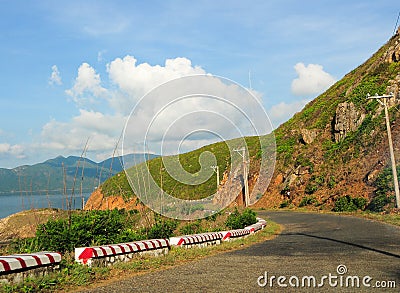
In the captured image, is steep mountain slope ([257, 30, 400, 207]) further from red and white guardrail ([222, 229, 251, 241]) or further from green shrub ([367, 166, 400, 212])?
red and white guardrail ([222, 229, 251, 241])

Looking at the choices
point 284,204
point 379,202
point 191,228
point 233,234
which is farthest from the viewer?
point 284,204

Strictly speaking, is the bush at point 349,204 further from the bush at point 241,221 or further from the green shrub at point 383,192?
the bush at point 241,221

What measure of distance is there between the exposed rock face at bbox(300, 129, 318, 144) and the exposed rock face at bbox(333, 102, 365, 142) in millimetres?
4104

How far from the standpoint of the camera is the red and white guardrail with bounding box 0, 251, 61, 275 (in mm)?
7270

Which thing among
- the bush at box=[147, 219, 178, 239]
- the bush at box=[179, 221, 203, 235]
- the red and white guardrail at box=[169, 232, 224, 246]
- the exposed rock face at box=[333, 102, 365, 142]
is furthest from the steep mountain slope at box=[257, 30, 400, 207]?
the bush at box=[147, 219, 178, 239]

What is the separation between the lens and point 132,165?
47.2 feet

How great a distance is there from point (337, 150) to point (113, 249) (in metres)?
40.0

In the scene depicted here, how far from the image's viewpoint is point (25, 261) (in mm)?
7672

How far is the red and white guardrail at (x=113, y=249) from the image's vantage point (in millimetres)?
9273

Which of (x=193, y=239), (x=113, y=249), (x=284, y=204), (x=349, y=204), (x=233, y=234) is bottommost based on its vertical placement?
(x=284, y=204)

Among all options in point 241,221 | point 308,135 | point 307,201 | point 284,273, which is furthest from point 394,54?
point 284,273

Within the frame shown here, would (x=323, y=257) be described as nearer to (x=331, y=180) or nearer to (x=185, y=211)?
(x=185, y=211)

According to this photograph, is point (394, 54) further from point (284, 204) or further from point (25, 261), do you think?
point (25, 261)

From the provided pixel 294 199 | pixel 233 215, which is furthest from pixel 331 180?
pixel 233 215
